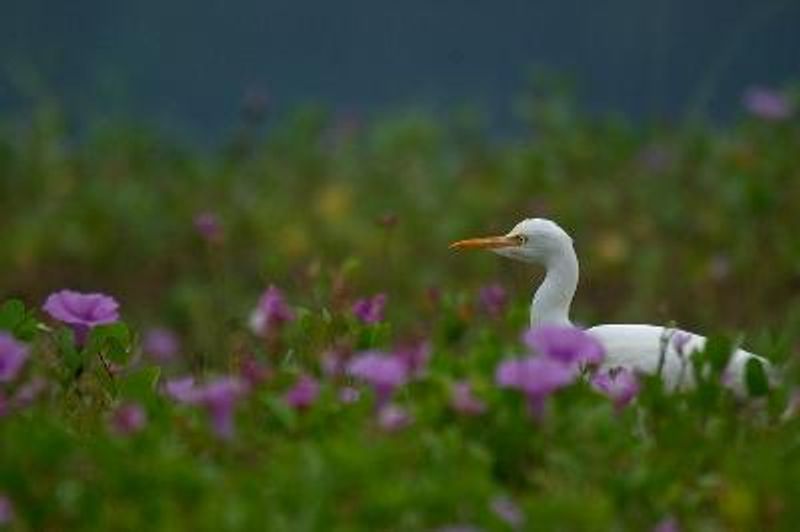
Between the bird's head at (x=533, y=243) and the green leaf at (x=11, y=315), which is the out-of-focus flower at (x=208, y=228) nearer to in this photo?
the bird's head at (x=533, y=243)

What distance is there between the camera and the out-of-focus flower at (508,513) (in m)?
2.48

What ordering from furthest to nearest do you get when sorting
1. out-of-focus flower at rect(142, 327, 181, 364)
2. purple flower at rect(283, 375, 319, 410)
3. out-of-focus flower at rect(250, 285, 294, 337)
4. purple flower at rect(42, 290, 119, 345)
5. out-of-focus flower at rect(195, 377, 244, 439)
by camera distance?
out-of-focus flower at rect(142, 327, 181, 364), out-of-focus flower at rect(250, 285, 294, 337), purple flower at rect(42, 290, 119, 345), purple flower at rect(283, 375, 319, 410), out-of-focus flower at rect(195, 377, 244, 439)

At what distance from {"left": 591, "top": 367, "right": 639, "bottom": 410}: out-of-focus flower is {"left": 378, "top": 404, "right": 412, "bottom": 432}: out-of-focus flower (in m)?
0.45

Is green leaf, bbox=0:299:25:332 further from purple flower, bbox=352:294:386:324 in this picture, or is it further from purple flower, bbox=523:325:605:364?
purple flower, bbox=523:325:605:364

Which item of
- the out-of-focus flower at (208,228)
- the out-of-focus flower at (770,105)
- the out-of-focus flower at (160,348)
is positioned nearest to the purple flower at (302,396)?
the out-of-focus flower at (208,228)

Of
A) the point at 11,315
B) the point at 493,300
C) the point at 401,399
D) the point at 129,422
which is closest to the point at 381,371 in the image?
the point at 129,422

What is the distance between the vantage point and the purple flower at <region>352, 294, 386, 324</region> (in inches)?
141

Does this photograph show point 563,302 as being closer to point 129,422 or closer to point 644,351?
point 644,351

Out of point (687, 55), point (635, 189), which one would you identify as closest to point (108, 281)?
point (635, 189)

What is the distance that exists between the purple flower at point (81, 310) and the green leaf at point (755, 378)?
101cm

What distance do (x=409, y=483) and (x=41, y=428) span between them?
52cm

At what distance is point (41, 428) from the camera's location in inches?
107

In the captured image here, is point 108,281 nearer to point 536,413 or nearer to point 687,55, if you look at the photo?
point 687,55

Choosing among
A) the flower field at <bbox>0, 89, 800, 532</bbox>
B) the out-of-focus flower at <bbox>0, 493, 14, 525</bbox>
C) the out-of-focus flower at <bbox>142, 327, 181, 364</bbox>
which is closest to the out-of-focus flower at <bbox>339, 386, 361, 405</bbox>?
the flower field at <bbox>0, 89, 800, 532</bbox>
